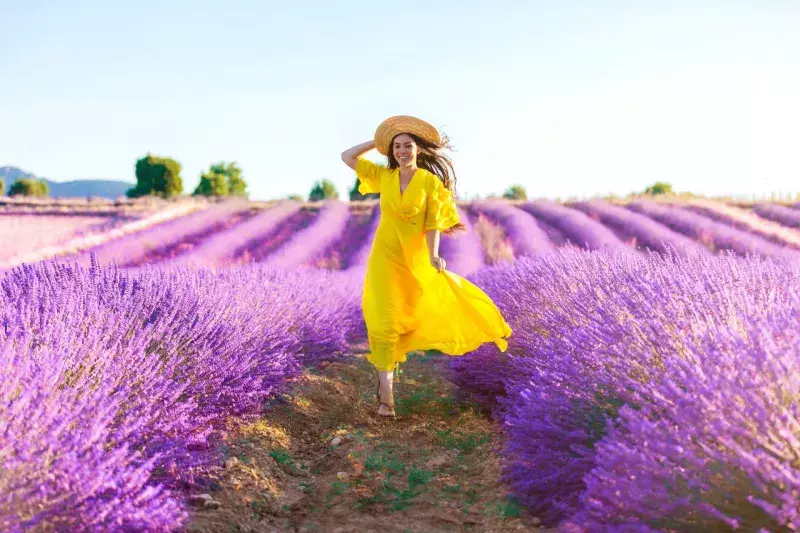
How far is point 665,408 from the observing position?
1.96 m

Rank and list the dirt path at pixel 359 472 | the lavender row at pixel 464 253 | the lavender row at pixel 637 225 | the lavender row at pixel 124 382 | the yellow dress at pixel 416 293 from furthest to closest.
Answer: the lavender row at pixel 637 225 < the lavender row at pixel 464 253 < the yellow dress at pixel 416 293 < the dirt path at pixel 359 472 < the lavender row at pixel 124 382

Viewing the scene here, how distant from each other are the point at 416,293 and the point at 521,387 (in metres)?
0.97

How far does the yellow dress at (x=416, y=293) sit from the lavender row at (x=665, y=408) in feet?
1.43

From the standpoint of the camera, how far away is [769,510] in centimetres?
148

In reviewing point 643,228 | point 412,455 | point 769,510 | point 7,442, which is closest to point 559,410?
point 769,510

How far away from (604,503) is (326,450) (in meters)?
1.82

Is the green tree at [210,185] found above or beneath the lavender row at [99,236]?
above

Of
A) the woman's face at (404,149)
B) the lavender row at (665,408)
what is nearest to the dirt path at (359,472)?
the lavender row at (665,408)

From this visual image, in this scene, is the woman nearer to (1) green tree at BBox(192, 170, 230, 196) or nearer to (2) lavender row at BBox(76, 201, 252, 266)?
(2) lavender row at BBox(76, 201, 252, 266)

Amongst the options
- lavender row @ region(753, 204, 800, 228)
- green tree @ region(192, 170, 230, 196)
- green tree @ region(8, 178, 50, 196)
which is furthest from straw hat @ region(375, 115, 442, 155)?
green tree @ region(8, 178, 50, 196)

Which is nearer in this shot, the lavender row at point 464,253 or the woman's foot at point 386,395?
the woman's foot at point 386,395

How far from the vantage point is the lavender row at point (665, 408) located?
167 centimetres

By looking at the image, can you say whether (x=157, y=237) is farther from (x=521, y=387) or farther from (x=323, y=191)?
(x=323, y=191)

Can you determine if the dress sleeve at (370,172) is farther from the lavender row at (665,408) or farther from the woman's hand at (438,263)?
the lavender row at (665,408)
